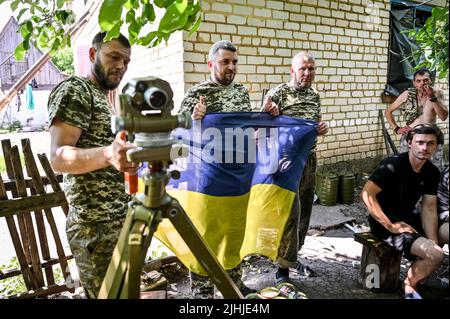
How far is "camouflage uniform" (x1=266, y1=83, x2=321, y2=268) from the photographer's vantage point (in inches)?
126

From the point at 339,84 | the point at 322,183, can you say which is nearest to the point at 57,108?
the point at 322,183

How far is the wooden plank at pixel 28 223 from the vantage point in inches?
113

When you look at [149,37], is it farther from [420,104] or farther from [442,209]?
[420,104]

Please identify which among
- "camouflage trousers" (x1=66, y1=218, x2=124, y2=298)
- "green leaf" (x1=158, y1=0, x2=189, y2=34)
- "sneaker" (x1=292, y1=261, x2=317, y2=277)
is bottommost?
"sneaker" (x1=292, y1=261, x2=317, y2=277)

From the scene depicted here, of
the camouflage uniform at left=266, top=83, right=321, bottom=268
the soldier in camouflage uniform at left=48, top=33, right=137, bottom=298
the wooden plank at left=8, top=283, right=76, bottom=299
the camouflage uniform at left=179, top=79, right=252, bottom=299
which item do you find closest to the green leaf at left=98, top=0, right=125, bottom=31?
the soldier in camouflage uniform at left=48, top=33, right=137, bottom=298

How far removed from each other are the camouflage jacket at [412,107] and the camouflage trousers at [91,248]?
13.9 feet

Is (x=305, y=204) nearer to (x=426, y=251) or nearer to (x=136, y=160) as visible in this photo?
(x=426, y=251)

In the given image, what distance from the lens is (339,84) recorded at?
587cm

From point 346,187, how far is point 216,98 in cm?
333

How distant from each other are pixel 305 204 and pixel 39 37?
2.90 meters

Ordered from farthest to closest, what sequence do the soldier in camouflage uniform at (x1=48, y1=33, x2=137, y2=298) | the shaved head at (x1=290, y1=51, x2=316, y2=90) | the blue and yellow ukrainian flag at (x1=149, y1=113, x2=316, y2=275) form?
the shaved head at (x1=290, y1=51, x2=316, y2=90) → the blue and yellow ukrainian flag at (x1=149, y1=113, x2=316, y2=275) → the soldier in camouflage uniform at (x1=48, y1=33, x2=137, y2=298)

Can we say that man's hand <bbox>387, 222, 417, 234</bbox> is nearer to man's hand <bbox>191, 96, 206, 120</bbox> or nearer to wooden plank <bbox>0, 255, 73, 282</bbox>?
man's hand <bbox>191, 96, 206, 120</bbox>

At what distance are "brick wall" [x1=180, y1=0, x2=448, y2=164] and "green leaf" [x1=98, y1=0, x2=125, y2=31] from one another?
278cm

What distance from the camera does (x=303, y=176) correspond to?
3.55m
